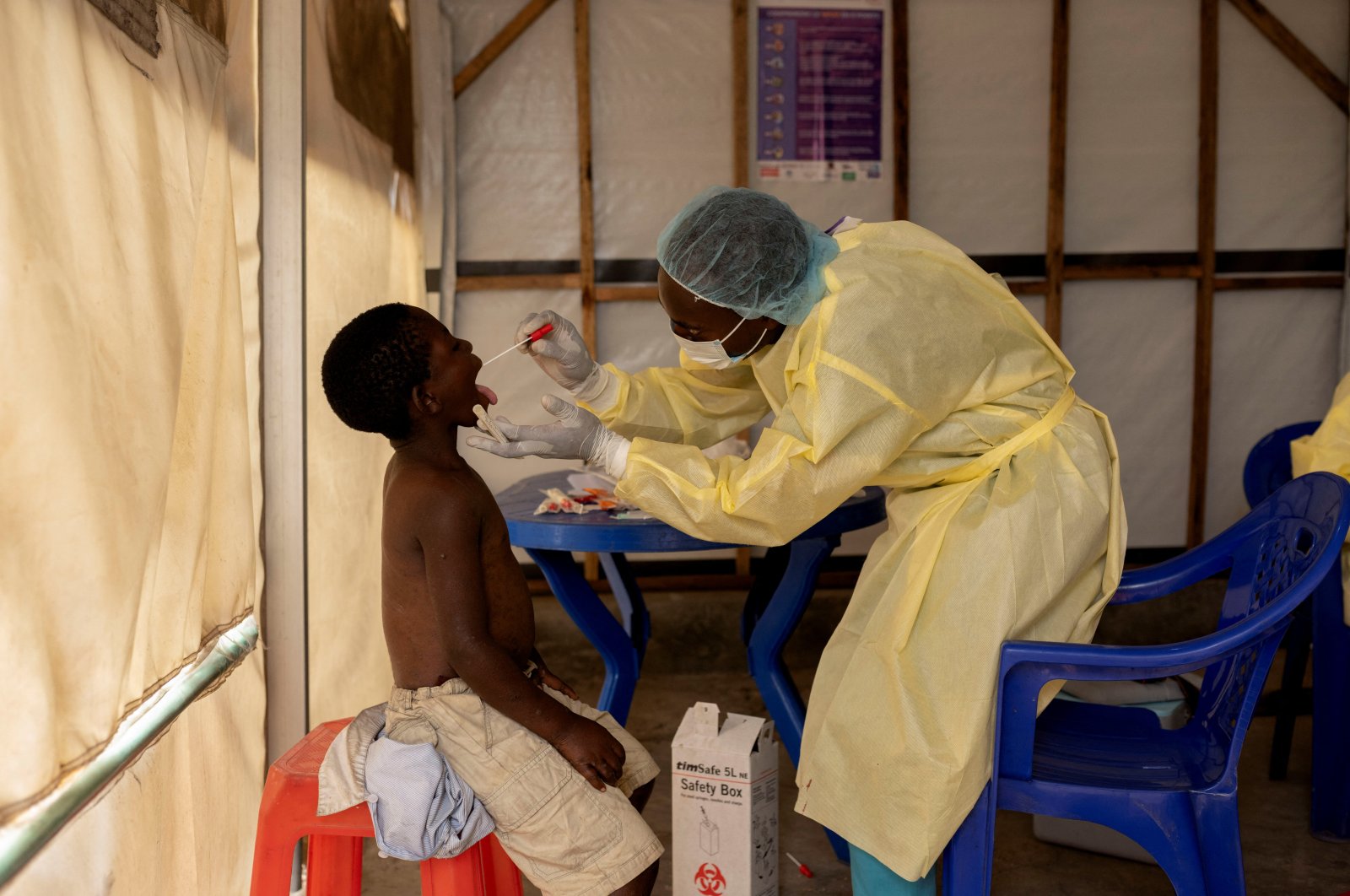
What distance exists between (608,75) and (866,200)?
47.5 inches

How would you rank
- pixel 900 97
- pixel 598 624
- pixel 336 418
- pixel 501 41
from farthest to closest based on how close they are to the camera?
pixel 900 97 → pixel 501 41 → pixel 336 418 → pixel 598 624

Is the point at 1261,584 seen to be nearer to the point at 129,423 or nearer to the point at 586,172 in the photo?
the point at 129,423

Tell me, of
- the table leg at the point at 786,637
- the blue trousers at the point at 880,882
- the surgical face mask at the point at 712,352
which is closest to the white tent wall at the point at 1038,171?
the table leg at the point at 786,637

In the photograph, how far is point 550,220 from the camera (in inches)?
177

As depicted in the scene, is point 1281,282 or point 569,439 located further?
point 1281,282

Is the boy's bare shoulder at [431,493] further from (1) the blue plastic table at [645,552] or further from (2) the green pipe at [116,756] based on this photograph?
(1) the blue plastic table at [645,552]

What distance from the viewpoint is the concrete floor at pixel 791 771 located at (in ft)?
8.63

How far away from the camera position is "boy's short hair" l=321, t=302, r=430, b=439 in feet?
5.59

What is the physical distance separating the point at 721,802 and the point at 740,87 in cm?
316

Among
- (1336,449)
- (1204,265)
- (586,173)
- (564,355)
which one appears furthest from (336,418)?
(1204,265)

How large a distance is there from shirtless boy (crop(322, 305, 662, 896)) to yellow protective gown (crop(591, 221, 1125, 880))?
308mm

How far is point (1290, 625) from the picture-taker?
3191 mm

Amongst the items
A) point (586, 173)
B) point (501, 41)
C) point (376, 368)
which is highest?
point (501, 41)

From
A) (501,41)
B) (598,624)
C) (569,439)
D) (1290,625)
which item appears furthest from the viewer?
(501,41)
